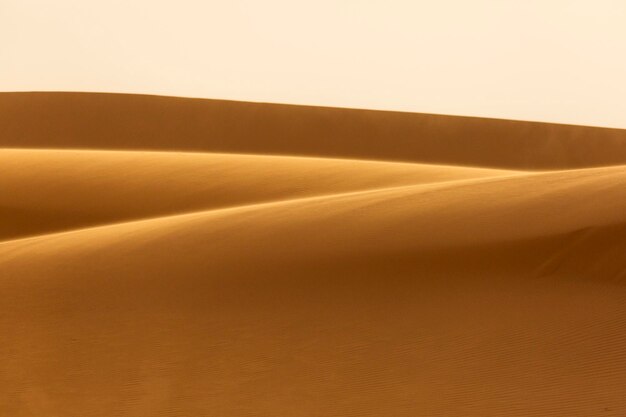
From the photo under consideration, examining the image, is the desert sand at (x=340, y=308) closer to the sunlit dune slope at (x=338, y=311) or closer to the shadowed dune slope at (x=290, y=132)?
the sunlit dune slope at (x=338, y=311)

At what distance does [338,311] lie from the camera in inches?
118

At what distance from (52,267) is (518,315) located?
1908 millimetres

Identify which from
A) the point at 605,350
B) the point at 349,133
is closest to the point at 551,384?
the point at 605,350

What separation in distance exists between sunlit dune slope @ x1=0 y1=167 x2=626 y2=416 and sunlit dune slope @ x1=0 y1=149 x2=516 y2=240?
4.82ft

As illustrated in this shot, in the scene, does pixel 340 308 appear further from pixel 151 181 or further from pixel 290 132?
pixel 290 132

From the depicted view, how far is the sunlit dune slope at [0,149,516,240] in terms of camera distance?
17.9 feet

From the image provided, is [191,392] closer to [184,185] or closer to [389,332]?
[389,332]

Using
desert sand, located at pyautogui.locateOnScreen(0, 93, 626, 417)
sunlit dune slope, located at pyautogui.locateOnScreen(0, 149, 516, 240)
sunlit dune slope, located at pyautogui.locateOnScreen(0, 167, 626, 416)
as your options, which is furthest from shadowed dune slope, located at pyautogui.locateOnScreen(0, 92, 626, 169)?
sunlit dune slope, located at pyautogui.locateOnScreen(0, 167, 626, 416)

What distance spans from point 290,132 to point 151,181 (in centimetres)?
305

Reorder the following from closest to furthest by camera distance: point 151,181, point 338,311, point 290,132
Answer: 1. point 338,311
2. point 151,181
3. point 290,132

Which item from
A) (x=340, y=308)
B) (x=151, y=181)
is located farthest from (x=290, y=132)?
(x=340, y=308)

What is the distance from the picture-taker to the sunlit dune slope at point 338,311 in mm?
2588

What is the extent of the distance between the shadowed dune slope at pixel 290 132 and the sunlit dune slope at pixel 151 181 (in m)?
1.58

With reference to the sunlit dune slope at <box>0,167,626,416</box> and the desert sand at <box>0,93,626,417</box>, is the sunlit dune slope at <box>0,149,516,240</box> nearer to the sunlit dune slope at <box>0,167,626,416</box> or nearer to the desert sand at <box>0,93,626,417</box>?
the desert sand at <box>0,93,626,417</box>
